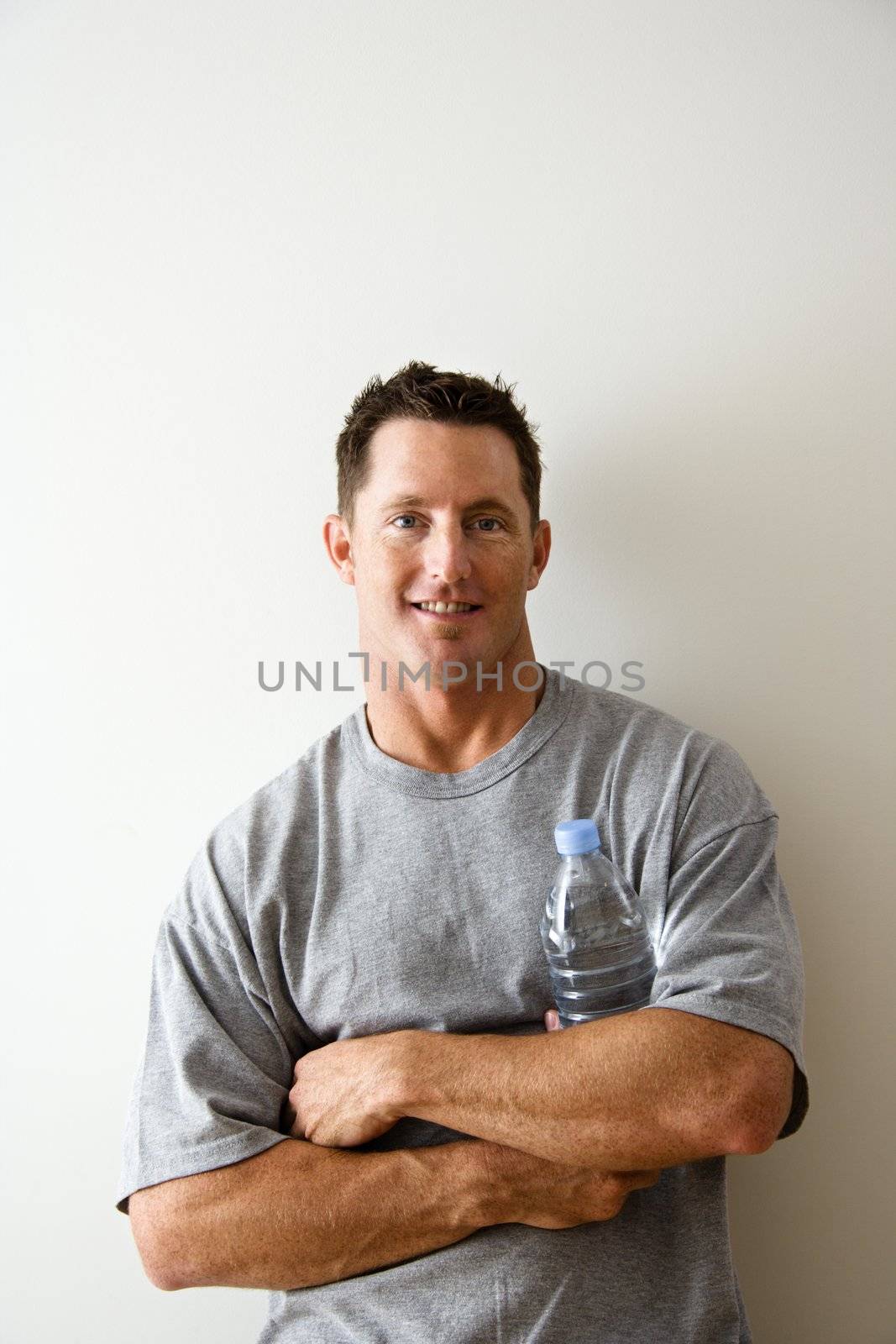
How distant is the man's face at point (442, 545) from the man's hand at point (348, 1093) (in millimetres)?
554

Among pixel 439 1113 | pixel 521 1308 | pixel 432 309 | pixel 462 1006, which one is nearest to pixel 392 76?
pixel 432 309

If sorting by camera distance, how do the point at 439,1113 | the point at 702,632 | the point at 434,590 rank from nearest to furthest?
the point at 439,1113 → the point at 434,590 → the point at 702,632

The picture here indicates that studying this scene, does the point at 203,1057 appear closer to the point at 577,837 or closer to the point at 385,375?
the point at 577,837

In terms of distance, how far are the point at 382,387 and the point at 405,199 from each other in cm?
42

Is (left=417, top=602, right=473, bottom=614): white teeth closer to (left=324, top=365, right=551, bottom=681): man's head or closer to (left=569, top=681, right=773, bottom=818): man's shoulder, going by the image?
(left=324, top=365, right=551, bottom=681): man's head

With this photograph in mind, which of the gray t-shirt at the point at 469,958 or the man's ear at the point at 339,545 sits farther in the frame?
the man's ear at the point at 339,545

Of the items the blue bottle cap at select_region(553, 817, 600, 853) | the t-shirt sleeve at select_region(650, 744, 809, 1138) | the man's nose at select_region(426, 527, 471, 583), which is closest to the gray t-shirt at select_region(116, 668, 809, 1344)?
the t-shirt sleeve at select_region(650, 744, 809, 1138)

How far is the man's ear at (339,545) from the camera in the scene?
5.80 ft

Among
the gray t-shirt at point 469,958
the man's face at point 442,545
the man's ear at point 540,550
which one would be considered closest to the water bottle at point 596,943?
the gray t-shirt at point 469,958

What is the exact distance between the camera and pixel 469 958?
1524mm

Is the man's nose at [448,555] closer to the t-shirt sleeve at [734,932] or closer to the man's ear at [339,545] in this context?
the man's ear at [339,545]

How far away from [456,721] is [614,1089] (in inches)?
23.7

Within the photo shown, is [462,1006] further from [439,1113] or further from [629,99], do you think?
[629,99]

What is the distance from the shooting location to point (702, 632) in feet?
5.98
